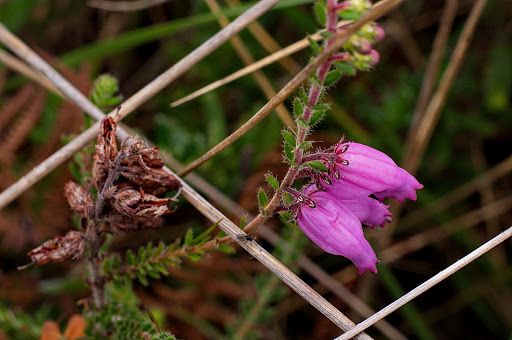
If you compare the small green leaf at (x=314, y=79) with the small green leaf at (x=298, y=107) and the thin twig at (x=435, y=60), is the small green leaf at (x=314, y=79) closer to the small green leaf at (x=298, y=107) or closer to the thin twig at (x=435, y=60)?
the small green leaf at (x=298, y=107)

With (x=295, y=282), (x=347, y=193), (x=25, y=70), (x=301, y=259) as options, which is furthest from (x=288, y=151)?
(x=25, y=70)

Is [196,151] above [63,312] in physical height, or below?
above

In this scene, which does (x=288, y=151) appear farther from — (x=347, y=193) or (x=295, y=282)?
(x=295, y=282)

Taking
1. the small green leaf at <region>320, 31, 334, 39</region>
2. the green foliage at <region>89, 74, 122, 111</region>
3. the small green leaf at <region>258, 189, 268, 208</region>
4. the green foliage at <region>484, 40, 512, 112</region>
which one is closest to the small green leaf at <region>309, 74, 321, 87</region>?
the small green leaf at <region>320, 31, 334, 39</region>

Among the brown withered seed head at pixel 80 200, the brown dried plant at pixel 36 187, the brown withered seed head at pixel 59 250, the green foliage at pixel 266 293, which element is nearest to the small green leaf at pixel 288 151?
the brown withered seed head at pixel 80 200

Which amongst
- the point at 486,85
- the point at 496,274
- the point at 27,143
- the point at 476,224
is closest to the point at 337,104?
the point at 486,85

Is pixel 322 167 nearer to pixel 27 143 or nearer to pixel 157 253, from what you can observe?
pixel 157 253
